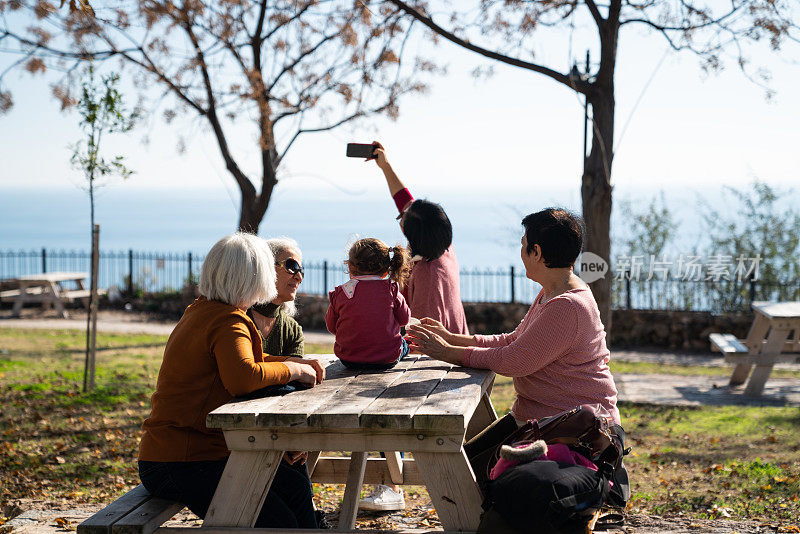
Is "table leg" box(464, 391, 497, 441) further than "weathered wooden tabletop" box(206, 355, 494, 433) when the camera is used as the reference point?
Yes

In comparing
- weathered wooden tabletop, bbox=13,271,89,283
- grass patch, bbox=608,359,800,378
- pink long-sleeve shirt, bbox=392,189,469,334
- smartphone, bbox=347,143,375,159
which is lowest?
grass patch, bbox=608,359,800,378

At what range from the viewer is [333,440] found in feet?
9.35

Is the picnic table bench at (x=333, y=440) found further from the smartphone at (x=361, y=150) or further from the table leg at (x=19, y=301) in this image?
the table leg at (x=19, y=301)

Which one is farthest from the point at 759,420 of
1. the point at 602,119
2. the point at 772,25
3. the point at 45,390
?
the point at 45,390

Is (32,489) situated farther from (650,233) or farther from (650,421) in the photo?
(650,233)

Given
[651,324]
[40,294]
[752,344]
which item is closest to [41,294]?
[40,294]

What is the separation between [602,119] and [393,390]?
5328 millimetres

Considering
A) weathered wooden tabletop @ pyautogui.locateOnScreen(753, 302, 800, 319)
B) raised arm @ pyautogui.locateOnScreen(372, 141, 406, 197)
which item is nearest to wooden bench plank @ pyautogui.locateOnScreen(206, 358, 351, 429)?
raised arm @ pyautogui.locateOnScreen(372, 141, 406, 197)

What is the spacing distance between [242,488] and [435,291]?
190cm

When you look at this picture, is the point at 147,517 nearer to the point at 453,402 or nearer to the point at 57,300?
the point at 453,402

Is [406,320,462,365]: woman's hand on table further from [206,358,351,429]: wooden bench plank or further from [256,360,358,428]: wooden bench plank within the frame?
[206,358,351,429]: wooden bench plank

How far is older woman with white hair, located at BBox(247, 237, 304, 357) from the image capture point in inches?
149

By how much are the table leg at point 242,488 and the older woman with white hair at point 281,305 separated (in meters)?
0.98

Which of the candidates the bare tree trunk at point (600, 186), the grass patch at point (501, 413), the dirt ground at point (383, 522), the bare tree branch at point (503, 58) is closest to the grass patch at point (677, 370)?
the grass patch at point (501, 413)
